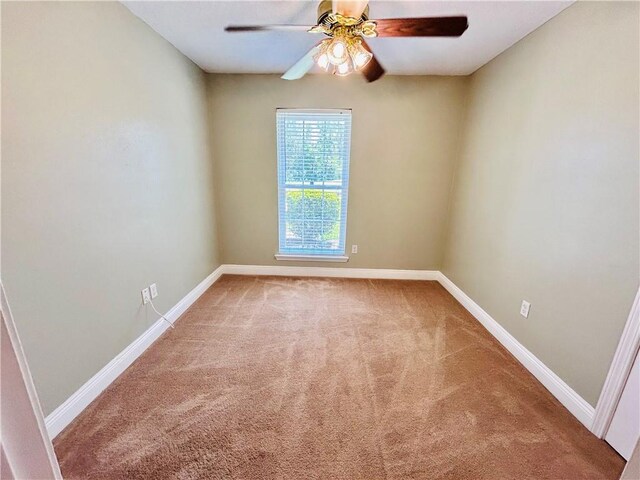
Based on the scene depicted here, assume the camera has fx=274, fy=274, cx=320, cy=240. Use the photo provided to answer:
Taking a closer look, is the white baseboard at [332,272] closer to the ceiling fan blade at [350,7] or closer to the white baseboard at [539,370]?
the white baseboard at [539,370]

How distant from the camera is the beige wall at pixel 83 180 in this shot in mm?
1235

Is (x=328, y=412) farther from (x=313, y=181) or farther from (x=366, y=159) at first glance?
(x=366, y=159)

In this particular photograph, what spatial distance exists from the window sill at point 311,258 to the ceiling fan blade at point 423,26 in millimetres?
2359

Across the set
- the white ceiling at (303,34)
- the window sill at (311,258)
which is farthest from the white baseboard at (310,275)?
the white ceiling at (303,34)

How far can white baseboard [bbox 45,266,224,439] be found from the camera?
1408 millimetres

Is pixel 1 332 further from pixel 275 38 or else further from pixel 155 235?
pixel 275 38

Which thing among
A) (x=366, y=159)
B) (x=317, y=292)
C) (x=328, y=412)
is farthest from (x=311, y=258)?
(x=328, y=412)

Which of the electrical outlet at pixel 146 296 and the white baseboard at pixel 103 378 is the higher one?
the electrical outlet at pixel 146 296

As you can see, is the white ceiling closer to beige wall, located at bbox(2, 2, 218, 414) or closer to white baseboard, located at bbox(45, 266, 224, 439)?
beige wall, located at bbox(2, 2, 218, 414)

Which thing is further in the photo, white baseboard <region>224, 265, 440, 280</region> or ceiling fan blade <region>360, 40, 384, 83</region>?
white baseboard <region>224, 265, 440, 280</region>

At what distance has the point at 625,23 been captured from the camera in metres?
1.39

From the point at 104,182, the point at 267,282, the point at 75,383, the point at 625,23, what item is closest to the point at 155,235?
the point at 104,182

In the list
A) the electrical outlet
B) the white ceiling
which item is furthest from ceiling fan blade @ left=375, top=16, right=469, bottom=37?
the electrical outlet

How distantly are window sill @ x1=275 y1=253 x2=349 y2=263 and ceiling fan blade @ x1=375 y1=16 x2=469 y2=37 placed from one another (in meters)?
2.36
